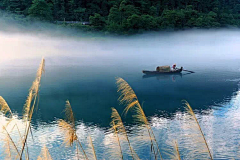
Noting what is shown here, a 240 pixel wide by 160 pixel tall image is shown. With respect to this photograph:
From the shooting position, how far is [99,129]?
21.7 meters

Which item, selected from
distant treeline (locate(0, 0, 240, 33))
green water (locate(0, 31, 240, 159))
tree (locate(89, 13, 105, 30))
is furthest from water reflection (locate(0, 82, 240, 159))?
distant treeline (locate(0, 0, 240, 33))

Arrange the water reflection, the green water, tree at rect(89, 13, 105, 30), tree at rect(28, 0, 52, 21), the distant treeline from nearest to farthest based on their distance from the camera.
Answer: the water reflection → the green water → tree at rect(28, 0, 52, 21) → tree at rect(89, 13, 105, 30) → the distant treeline

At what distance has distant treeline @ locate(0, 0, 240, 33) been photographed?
286 feet

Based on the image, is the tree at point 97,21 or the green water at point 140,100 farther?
the tree at point 97,21

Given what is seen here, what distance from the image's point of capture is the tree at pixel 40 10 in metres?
84.6

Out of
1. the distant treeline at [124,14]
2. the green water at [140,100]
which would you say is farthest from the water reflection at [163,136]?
the distant treeline at [124,14]

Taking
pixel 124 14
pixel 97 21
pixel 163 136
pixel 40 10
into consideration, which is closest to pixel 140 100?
pixel 163 136

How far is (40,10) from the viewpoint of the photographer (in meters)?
85.1

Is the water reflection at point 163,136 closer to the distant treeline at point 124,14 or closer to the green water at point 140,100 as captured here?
the green water at point 140,100

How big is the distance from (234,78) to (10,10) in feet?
224

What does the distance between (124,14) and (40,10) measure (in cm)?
2273

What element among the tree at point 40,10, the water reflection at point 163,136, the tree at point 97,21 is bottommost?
the water reflection at point 163,136

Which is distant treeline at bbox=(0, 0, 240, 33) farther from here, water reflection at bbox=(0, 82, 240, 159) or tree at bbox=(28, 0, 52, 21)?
water reflection at bbox=(0, 82, 240, 159)

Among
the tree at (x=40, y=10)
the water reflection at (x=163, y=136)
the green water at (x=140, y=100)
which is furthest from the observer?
the tree at (x=40, y=10)
